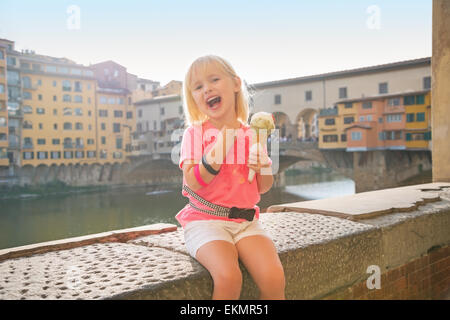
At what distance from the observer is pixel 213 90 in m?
1.48

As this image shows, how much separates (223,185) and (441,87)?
2.85m

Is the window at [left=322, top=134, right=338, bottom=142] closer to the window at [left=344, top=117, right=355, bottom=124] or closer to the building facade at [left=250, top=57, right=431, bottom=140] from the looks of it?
the window at [left=344, top=117, right=355, bottom=124]

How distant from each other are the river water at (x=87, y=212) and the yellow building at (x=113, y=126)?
457 centimetres

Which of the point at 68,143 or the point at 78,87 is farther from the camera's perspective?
the point at 78,87

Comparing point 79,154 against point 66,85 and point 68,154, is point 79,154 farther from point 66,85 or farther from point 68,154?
point 66,85

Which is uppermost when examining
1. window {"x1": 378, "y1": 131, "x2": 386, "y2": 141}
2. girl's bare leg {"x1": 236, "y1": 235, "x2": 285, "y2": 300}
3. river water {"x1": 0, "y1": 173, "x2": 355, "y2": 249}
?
window {"x1": 378, "y1": 131, "x2": 386, "y2": 141}

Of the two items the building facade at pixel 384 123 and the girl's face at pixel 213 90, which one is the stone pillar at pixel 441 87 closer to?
the girl's face at pixel 213 90

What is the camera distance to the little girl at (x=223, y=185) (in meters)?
1.21

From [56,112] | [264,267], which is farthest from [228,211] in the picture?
[56,112]

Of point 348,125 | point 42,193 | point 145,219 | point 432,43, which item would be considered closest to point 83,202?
point 42,193

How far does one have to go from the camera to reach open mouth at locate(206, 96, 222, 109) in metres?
1.49

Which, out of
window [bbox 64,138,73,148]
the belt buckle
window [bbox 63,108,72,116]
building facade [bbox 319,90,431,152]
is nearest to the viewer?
the belt buckle

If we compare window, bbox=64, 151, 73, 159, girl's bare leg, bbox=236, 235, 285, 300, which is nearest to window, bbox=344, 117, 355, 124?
window, bbox=64, 151, 73, 159

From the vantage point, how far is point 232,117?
1.57m
